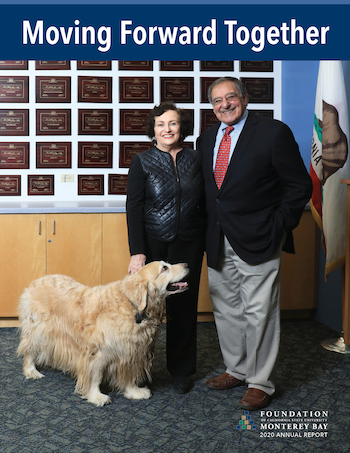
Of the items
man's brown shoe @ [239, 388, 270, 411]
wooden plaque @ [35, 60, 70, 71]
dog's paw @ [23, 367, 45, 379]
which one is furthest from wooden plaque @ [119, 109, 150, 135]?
man's brown shoe @ [239, 388, 270, 411]

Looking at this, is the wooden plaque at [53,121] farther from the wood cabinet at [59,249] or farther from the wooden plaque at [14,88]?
the wood cabinet at [59,249]

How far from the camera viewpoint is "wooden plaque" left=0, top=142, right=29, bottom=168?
12.7ft

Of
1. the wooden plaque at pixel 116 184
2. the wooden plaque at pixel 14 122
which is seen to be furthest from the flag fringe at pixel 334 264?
the wooden plaque at pixel 14 122

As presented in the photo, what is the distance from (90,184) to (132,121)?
67cm

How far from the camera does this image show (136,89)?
155 inches

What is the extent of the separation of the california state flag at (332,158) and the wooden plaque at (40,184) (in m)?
2.23

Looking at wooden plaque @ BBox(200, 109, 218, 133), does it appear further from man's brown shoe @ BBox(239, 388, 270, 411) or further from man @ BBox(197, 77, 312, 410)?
man's brown shoe @ BBox(239, 388, 270, 411)

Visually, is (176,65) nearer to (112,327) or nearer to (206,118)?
(206,118)

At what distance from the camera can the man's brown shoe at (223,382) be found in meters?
2.40

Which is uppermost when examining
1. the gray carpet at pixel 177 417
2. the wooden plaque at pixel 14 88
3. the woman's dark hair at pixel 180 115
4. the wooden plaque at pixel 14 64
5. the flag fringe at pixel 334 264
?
the wooden plaque at pixel 14 64

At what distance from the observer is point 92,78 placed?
3.90 metres

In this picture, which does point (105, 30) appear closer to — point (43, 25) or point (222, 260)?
point (43, 25)

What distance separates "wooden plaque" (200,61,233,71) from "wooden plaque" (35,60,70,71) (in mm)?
1179

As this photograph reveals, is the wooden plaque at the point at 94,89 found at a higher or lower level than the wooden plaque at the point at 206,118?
higher
